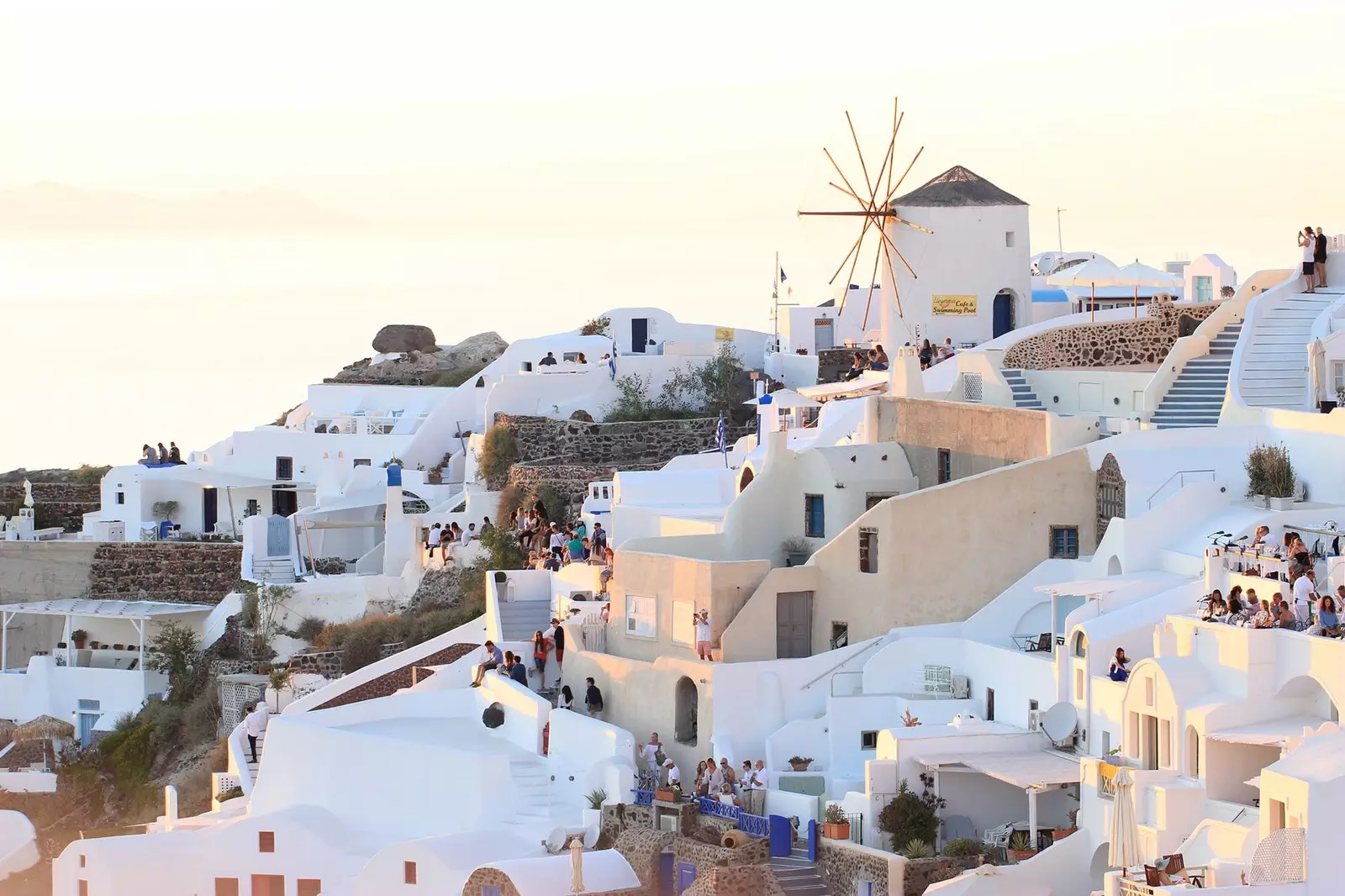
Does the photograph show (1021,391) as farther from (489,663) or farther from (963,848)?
(963,848)

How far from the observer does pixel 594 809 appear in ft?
100

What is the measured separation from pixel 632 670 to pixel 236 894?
598cm

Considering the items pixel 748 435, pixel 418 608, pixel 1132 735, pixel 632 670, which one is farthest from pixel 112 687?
pixel 1132 735

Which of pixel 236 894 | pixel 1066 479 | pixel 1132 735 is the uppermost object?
pixel 1066 479

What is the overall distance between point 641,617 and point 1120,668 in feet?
24.9

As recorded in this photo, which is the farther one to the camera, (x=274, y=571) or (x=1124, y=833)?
(x=274, y=571)

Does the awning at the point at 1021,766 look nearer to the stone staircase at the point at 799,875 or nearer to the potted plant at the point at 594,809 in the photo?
the stone staircase at the point at 799,875

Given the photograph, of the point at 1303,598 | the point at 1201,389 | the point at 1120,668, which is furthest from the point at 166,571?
the point at 1303,598

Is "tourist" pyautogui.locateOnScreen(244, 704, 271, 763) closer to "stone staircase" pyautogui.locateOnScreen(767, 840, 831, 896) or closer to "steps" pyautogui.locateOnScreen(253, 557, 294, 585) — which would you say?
"steps" pyautogui.locateOnScreen(253, 557, 294, 585)

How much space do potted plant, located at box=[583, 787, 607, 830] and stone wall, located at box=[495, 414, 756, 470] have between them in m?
15.9

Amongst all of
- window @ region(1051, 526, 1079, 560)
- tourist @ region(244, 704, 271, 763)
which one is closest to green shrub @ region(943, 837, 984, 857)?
window @ region(1051, 526, 1079, 560)

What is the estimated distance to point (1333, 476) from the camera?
99.9 feet

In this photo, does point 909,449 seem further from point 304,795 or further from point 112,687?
point 112,687

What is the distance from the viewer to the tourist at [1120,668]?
2795cm
